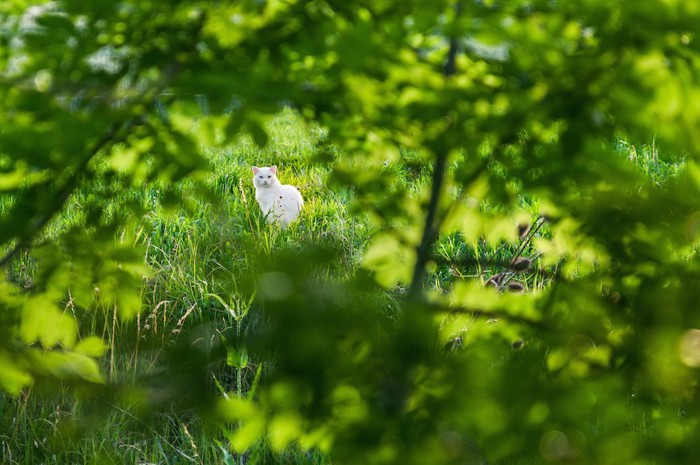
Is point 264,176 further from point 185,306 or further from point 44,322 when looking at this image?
point 44,322

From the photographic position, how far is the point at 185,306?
3768 millimetres

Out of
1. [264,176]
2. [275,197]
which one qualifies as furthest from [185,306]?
[264,176]

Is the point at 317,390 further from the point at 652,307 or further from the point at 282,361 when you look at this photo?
the point at 652,307

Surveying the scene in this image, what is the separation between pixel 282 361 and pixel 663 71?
741 millimetres

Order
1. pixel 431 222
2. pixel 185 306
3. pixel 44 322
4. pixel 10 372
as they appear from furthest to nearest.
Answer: pixel 185 306 < pixel 431 222 < pixel 44 322 < pixel 10 372

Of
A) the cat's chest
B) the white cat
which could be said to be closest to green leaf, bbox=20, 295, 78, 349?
the white cat

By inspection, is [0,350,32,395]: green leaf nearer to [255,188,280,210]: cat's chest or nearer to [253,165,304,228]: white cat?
[253,165,304,228]: white cat

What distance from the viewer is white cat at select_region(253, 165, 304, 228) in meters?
4.73

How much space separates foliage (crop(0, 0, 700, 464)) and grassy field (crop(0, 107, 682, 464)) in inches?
7.5

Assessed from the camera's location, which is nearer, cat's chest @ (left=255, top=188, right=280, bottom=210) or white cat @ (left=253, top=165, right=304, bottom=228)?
white cat @ (left=253, top=165, right=304, bottom=228)

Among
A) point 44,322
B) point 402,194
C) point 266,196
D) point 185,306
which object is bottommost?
point 266,196

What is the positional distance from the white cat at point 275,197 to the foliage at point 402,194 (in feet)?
10.00

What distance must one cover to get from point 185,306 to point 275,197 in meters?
1.30

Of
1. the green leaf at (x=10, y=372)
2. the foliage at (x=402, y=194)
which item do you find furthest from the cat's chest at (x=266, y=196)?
the green leaf at (x=10, y=372)
